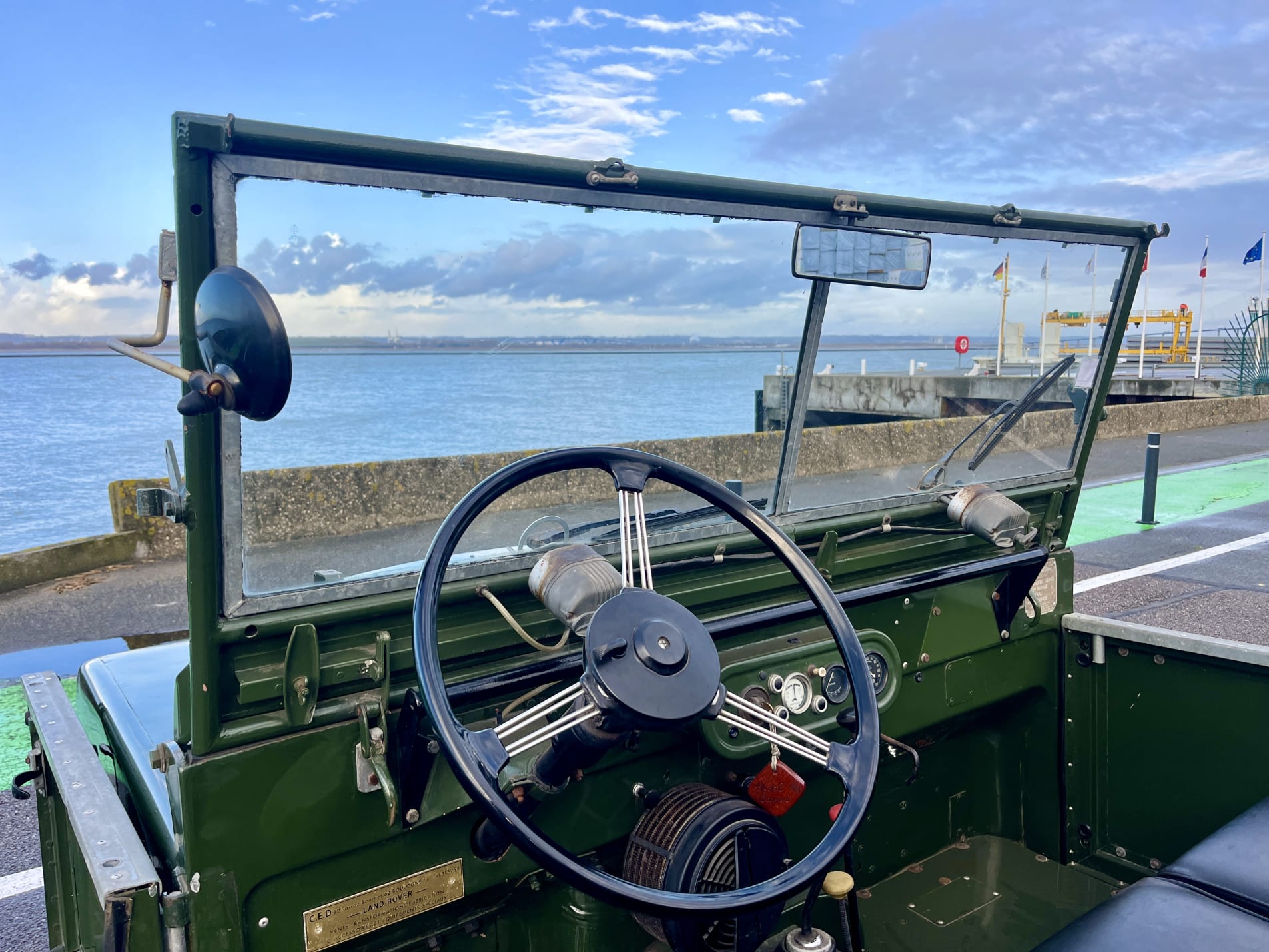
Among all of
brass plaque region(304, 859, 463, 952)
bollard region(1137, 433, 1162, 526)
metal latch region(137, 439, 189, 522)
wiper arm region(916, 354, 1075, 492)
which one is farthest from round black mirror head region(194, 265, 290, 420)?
bollard region(1137, 433, 1162, 526)

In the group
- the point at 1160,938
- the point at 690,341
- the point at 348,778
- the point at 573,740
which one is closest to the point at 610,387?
the point at 690,341

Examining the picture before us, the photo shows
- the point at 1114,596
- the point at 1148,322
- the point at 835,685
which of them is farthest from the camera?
the point at 1148,322

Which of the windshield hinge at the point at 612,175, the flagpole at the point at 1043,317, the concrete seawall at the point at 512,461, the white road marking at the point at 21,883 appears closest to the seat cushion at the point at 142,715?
the concrete seawall at the point at 512,461

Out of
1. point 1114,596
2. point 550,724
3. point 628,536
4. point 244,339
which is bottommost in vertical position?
point 1114,596

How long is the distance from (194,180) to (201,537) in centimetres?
57

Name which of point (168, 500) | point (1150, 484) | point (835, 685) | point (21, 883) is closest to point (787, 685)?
point (835, 685)

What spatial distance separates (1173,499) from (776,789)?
11.1 metres

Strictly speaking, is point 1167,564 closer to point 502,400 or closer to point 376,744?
point 502,400

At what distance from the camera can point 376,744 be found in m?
1.73

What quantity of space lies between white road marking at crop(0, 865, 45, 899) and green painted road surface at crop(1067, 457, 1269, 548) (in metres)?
8.55

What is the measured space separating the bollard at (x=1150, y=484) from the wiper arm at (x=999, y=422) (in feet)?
26.6

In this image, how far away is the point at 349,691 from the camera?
70.8 inches

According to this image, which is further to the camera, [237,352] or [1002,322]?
[1002,322]

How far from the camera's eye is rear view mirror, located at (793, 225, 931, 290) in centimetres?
217
